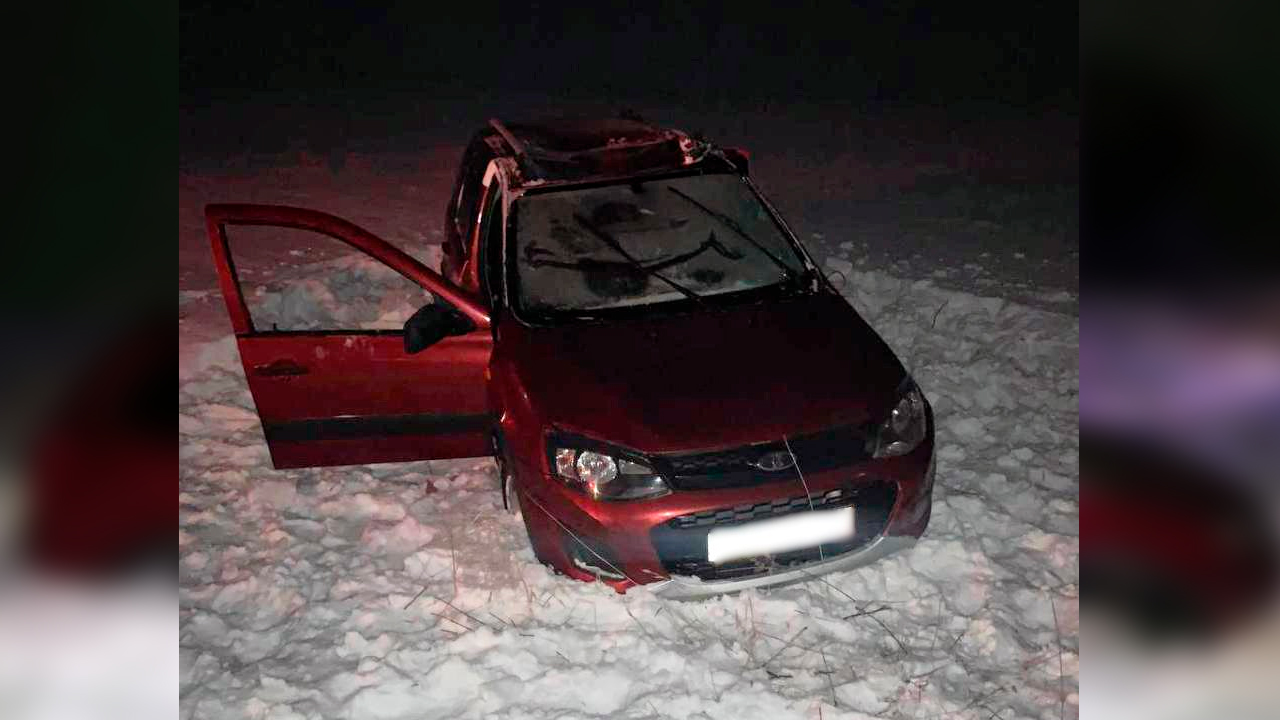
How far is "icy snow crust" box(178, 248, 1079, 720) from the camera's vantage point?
341 cm

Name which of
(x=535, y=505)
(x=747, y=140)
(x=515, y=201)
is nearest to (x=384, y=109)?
(x=747, y=140)

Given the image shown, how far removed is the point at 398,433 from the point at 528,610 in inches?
41.9

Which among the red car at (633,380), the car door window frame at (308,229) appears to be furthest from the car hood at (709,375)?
the car door window frame at (308,229)

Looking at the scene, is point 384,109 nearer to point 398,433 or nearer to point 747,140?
point 747,140

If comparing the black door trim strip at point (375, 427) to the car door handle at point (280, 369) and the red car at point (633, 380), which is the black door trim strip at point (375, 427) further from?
the car door handle at point (280, 369)

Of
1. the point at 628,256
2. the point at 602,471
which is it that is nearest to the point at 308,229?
the point at 628,256

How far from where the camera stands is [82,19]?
76.5 inches

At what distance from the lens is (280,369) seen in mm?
4125

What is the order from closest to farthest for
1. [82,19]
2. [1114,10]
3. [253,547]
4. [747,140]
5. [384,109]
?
[82,19], [1114,10], [253,547], [747,140], [384,109]

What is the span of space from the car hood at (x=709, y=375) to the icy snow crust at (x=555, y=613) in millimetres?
759

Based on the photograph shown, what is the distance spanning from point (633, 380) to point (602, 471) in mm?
409

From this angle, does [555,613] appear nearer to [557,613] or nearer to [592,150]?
[557,613]

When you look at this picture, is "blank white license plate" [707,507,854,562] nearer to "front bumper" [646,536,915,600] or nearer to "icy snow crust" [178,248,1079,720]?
"front bumper" [646,536,915,600]

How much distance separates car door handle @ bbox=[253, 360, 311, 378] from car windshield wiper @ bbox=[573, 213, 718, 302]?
141 centimetres
